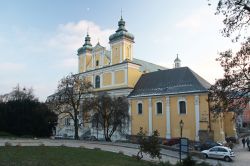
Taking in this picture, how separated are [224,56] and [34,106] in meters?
33.1

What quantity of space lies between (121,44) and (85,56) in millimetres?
11083

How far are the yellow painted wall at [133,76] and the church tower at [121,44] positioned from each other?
2.26m

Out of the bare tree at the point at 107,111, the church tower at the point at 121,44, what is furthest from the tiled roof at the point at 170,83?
the bare tree at the point at 107,111

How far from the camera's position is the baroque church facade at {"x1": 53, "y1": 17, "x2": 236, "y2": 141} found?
4422cm

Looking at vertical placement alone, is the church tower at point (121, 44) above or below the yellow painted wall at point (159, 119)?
above

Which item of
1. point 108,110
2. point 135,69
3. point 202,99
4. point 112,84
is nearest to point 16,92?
point 112,84

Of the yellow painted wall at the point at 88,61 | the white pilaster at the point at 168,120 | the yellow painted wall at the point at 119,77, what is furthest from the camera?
the yellow painted wall at the point at 88,61

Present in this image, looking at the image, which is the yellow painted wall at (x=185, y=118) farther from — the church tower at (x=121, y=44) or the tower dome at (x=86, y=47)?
the tower dome at (x=86, y=47)

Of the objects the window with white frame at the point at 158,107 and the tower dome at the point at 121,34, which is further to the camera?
the tower dome at the point at 121,34

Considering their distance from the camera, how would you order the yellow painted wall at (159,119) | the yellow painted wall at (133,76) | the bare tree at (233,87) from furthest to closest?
1. the yellow painted wall at (133,76)
2. the yellow painted wall at (159,119)
3. the bare tree at (233,87)

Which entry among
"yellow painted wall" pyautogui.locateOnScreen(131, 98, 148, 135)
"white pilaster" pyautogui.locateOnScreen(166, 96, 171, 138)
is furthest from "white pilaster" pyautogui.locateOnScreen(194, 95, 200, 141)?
"yellow painted wall" pyautogui.locateOnScreen(131, 98, 148, 135)

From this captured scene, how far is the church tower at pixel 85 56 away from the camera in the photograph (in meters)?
63.3

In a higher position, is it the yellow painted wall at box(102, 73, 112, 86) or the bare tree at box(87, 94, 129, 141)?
the yellow painted wall at box(102, 73, 112, 86)

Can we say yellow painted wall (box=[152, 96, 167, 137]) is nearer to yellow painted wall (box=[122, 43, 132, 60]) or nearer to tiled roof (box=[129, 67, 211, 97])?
tiled roof (box=[129, 67, 211, 97])
